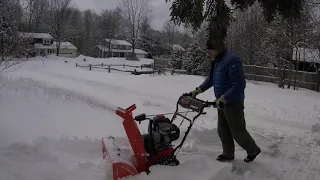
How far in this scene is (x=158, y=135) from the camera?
3.95 metres

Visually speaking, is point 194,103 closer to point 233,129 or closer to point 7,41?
point 233,129

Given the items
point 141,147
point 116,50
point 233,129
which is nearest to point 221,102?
point 233,129

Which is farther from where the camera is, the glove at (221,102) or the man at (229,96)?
the man at (229,96)

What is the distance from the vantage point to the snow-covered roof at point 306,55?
55.0 feet

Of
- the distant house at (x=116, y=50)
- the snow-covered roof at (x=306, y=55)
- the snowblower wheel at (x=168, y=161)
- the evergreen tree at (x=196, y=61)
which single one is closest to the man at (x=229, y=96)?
the snowblower wheel at (x=168, y=161)

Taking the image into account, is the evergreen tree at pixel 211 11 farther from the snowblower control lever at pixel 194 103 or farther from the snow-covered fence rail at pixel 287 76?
the snow-covered fence rail at pixel 287 76

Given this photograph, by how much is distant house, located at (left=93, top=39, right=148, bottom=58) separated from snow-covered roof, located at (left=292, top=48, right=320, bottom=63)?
5058 centimetres

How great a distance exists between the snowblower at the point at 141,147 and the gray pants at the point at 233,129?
17.6 inches

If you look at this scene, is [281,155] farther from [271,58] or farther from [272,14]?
[271,58]

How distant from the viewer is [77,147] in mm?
5047

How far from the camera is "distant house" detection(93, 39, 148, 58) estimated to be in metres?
69.4

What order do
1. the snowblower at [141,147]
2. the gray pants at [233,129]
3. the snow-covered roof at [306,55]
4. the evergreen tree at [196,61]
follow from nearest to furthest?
the snowblower at [141,147], the gray pants at [233,129], the snow-covered roof at [306,55], the evergreen tree at [196,61]

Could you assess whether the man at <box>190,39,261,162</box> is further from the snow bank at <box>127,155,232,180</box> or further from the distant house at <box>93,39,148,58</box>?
the distant house at <box>93,39,148,58</box>

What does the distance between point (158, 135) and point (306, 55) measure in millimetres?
16752
